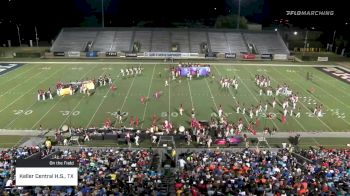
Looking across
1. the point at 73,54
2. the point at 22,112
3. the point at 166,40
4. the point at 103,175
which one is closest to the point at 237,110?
the point at 103,175

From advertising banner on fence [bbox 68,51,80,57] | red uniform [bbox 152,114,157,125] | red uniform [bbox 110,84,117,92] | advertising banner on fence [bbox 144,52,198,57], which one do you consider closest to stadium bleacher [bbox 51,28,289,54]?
advertising banner on fence [bbox 68,51,80,57]

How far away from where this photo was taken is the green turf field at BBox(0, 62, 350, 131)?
2458cm

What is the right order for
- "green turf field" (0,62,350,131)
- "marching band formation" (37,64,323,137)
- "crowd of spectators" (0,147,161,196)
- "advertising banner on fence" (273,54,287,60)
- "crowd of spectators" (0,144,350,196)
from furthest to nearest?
1. "advertising banner on fence" (273,54,287,60)
2. "green turf field" (0,62,350,131)
3. "marching band formation" (37,64,323,137)
4. "crowd of spectators" (0,144,350,196)
5. "crowd of spectators" (0,147,161,196)

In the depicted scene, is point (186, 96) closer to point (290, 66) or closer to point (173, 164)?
point (173, 164)

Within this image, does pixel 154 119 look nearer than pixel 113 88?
Yes

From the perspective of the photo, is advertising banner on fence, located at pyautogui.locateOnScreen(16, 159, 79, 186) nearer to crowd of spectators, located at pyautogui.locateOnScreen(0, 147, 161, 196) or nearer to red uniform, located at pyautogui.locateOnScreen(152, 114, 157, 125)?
crowd of spectators, located at pyautogui.locateOnScreen(0, 147, 161, 196)

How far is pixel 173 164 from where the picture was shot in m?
17.0

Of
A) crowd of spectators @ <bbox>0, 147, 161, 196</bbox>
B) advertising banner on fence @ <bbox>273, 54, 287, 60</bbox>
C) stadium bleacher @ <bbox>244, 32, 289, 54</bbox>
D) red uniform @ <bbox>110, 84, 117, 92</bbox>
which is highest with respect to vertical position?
stadium bleacher @ <bbox>244, 32, 289, 54</bbox>

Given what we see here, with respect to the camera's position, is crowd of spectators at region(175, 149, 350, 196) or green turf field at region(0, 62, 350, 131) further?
green turf field at region(0, 62, 350, 131)

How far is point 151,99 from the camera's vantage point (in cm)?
2964

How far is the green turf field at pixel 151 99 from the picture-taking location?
24.6 meters

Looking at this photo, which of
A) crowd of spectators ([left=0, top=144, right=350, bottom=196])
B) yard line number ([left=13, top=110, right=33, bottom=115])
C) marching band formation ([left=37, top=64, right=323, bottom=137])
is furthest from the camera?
yard line number ([left=13, top=110, right=33, bottom=115])

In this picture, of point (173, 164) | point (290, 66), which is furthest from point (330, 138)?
point (290, 66)

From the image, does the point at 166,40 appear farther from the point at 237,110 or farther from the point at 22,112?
the point at 22,112
